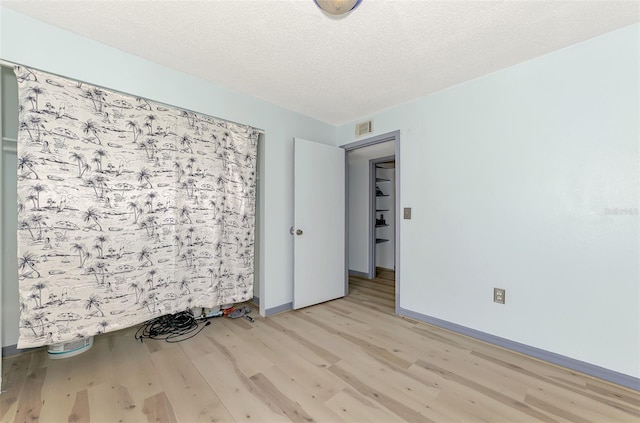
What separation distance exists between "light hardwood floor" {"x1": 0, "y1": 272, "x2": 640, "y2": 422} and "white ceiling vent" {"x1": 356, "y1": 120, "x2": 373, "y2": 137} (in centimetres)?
228

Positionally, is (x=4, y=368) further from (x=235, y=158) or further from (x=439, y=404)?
(x=439, y=404)

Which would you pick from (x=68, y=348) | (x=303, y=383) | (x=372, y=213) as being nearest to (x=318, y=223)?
(x=372, y=213)

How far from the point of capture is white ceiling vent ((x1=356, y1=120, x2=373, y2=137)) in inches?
123

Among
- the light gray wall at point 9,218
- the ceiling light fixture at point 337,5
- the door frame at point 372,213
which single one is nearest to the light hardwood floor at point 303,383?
the light gray wall at point 9,218

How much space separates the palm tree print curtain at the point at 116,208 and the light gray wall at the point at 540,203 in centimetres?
204

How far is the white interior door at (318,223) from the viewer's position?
294 cm

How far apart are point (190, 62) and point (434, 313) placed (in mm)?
3196

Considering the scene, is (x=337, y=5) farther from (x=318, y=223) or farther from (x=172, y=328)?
(x=172, y=328)

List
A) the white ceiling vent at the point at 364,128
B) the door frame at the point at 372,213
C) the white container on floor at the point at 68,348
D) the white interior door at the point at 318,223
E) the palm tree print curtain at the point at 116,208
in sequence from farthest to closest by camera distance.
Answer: the door frame at the point at 372,213
the white ceiling vent at the point at 364,128
the white interior door at the point at 318,223
the white container on floor at the point at 68,348
the palm tree print curtain at the point at 116,208

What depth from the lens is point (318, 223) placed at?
3129mm

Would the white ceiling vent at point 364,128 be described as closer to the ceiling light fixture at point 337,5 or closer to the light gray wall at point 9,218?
the ceiling light fixture at point 337,5

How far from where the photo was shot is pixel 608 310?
1.71 metres

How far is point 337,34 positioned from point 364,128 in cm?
154

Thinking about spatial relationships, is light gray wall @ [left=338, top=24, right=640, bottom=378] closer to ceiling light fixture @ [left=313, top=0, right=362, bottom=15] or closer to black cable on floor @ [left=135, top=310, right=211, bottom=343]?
ceiling light fixture @ [left=313, top=0, right=362, bottom=15]
